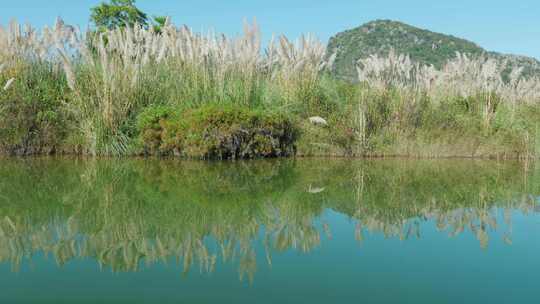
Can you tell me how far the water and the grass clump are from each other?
1.95m

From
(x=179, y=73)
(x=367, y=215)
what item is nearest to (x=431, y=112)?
(x=179, y=73)

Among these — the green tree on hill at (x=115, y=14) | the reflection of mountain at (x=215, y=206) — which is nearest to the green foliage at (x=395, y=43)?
the green tree on hill at (x=115, y=14)

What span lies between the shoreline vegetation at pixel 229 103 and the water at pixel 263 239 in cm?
225

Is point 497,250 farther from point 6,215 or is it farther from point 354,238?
point 6,215

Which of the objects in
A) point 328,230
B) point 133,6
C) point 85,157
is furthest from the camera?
point 133,6

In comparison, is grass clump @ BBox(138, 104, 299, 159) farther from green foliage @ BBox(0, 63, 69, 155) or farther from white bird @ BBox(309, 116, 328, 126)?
green foliage @ BBox(0, 63, 69, 155)

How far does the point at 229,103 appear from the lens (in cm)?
832

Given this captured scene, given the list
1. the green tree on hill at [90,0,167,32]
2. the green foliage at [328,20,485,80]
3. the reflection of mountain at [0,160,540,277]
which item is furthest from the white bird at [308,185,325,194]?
the green foliage at [328,20,485,80]

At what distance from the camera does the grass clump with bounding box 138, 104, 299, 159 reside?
24.9 ft

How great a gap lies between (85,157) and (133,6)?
24.2 m

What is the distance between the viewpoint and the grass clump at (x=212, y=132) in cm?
760

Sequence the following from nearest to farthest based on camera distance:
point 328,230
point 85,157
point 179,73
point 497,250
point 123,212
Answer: point 497,250 < point 328,230 < point 123,212 < point 85,157 < point 179,73

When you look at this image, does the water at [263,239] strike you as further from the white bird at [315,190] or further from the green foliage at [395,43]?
the green foliage at [395,43]

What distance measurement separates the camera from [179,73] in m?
8.95
